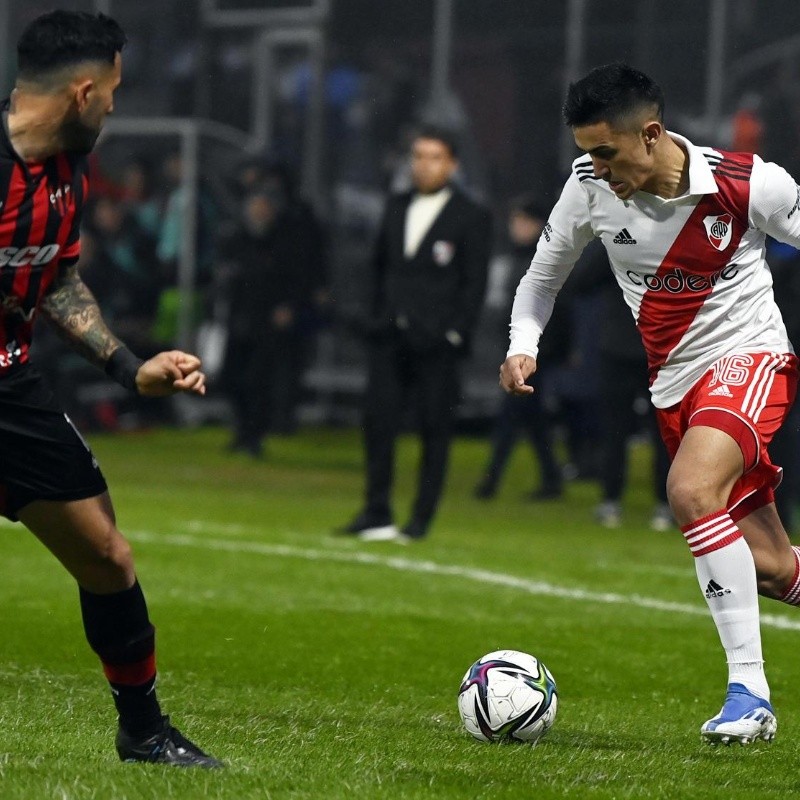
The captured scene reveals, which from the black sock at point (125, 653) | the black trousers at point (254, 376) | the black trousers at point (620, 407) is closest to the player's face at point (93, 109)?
the black sock at point (125, 653)

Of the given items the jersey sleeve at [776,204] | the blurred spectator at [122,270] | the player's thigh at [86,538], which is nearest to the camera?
the player's thigh at [86,538]

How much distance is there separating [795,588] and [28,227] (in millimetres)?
3003

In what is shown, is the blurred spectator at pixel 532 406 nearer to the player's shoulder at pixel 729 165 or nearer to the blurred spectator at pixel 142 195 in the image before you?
the blurred spectator at pixel 142 195

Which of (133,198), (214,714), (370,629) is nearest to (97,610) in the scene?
(214,714)

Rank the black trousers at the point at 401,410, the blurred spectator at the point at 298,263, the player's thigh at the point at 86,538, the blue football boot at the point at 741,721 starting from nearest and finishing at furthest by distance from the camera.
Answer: the player's thigh at the point at 86,538, the blue football boot at the point at 741,721, the black trousers at the point at 401,410, the blurred spectator at the point at 298,263

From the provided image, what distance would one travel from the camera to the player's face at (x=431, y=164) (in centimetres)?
1109

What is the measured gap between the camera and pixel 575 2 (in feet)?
59.4

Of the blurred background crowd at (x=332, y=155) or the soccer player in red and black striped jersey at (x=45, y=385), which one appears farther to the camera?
the blurred background crowd at (x=332, y=155)

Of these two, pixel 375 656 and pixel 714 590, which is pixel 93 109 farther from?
pixel 375 656

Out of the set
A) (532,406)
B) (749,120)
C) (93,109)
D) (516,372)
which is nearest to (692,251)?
(516,372)

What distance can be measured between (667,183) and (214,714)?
95.6 inches

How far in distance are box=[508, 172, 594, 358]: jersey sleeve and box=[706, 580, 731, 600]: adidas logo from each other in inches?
41.4

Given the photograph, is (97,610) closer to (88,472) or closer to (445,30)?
(88,472)

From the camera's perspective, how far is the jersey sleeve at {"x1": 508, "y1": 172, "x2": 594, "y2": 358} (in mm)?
6164
